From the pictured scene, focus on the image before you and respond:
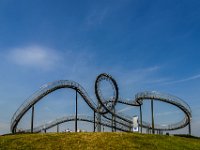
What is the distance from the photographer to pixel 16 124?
207 feet

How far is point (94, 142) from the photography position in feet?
118

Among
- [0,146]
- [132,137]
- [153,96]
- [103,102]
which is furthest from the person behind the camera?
[103,102]

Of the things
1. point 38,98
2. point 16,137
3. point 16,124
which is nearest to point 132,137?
point 16,137

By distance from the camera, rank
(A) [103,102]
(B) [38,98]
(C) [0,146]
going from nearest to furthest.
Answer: (C) [0,146], (B) [38,98], (A) [103,102]

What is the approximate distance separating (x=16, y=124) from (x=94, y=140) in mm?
30460

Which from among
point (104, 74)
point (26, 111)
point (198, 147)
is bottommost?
point (198, 147)

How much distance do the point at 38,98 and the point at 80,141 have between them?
26311 mm

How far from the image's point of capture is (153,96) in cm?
6494

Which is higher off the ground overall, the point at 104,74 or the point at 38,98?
the point at 104,74

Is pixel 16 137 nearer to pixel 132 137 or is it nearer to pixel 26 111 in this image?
pixel 132 137

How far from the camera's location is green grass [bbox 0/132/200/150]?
3456 centimetres

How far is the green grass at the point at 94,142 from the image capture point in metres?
34.6

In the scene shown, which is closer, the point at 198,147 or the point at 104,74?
the point at 198,147

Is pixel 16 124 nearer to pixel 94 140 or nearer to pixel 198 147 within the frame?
pixel 94 140
